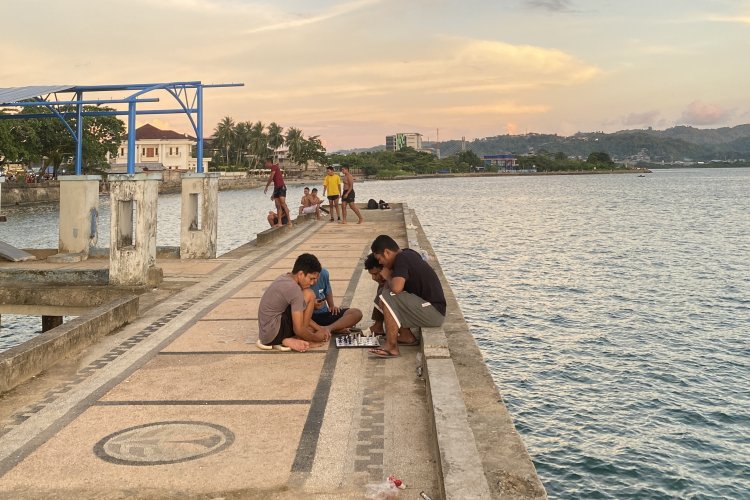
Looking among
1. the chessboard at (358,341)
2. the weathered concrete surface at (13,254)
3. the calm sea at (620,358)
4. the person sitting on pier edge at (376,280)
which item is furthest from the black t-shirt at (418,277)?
the weathered concrete surface at (13,254)

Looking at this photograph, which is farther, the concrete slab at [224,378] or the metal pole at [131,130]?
the metal pole at [131,130]

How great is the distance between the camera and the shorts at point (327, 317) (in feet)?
29.2

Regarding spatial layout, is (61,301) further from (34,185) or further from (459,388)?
(34,185)

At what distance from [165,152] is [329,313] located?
11419 centimetres

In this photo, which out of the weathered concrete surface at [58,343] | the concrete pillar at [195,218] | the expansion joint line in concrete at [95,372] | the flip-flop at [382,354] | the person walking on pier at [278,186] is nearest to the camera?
the expansion joint line in concrete at [95,372]

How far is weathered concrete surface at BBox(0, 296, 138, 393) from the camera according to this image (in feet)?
23.0

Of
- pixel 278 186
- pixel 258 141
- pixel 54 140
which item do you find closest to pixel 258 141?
pixel 258 141

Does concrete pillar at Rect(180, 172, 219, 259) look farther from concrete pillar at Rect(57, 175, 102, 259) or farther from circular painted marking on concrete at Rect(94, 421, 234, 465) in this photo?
circular painted marking on concrete at Rect(94, 421, 234, 465)

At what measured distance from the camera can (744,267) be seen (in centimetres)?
2891

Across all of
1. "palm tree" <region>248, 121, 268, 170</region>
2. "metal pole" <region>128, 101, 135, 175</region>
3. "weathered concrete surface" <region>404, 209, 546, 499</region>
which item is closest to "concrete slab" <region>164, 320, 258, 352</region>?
"weathered concrete surface" <region>404, 209, 546, 499</region>

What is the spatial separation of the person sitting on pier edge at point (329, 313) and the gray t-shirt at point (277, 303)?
2.22 feet

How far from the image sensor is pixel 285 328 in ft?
27.5

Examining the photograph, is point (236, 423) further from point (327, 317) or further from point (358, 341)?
point (327, 317)

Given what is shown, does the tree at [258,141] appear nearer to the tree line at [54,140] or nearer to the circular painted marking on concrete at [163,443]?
the tree line at [54,140]
